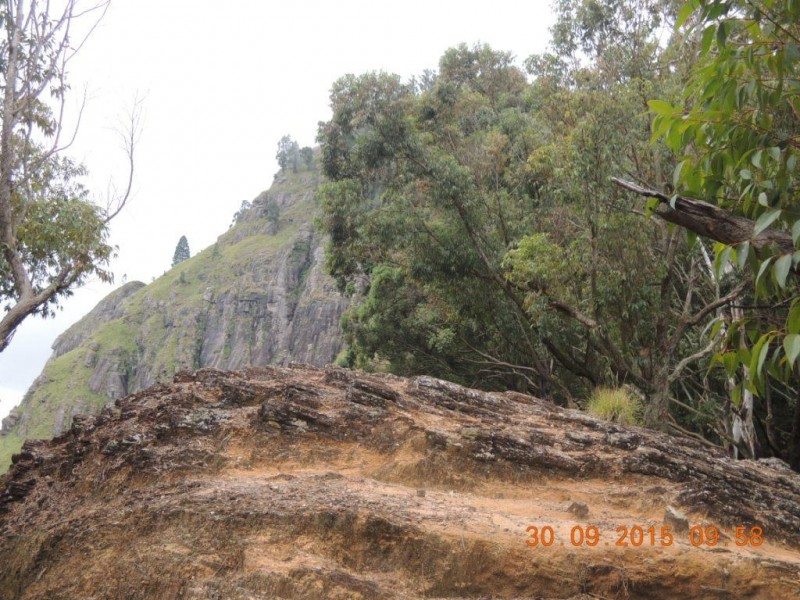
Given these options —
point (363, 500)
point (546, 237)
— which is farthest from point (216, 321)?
point (363, 500)

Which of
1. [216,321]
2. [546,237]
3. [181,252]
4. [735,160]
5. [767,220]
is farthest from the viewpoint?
[181,252]

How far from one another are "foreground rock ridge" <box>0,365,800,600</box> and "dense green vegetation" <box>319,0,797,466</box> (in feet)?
7.22

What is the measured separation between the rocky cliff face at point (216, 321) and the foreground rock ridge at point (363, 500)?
70815 mm

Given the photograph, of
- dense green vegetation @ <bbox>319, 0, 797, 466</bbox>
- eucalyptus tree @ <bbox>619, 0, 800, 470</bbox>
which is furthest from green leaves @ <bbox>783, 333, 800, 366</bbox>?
dense green vegetation @ <bbox>319, 0, 797, 466</bbox>

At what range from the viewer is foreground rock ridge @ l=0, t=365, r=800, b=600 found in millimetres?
4734

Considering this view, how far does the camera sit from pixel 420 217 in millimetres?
16625

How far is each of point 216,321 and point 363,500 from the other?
9671cm

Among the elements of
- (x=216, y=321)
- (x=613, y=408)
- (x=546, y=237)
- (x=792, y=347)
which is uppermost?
(x=216, y=321)

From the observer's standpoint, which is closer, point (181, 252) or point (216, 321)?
point (216, 321)

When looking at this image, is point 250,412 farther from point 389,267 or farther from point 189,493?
point 389,267

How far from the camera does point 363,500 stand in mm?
5395

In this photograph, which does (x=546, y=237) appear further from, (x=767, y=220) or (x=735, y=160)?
(x=767, y=220)

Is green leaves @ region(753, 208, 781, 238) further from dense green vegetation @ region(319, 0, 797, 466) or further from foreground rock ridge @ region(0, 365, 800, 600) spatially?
dense green vegetation @ region(319, 0, 797, 466)

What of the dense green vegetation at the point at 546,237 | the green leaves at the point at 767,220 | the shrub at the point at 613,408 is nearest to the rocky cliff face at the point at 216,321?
the dense green vegetation at the point at 546,237
